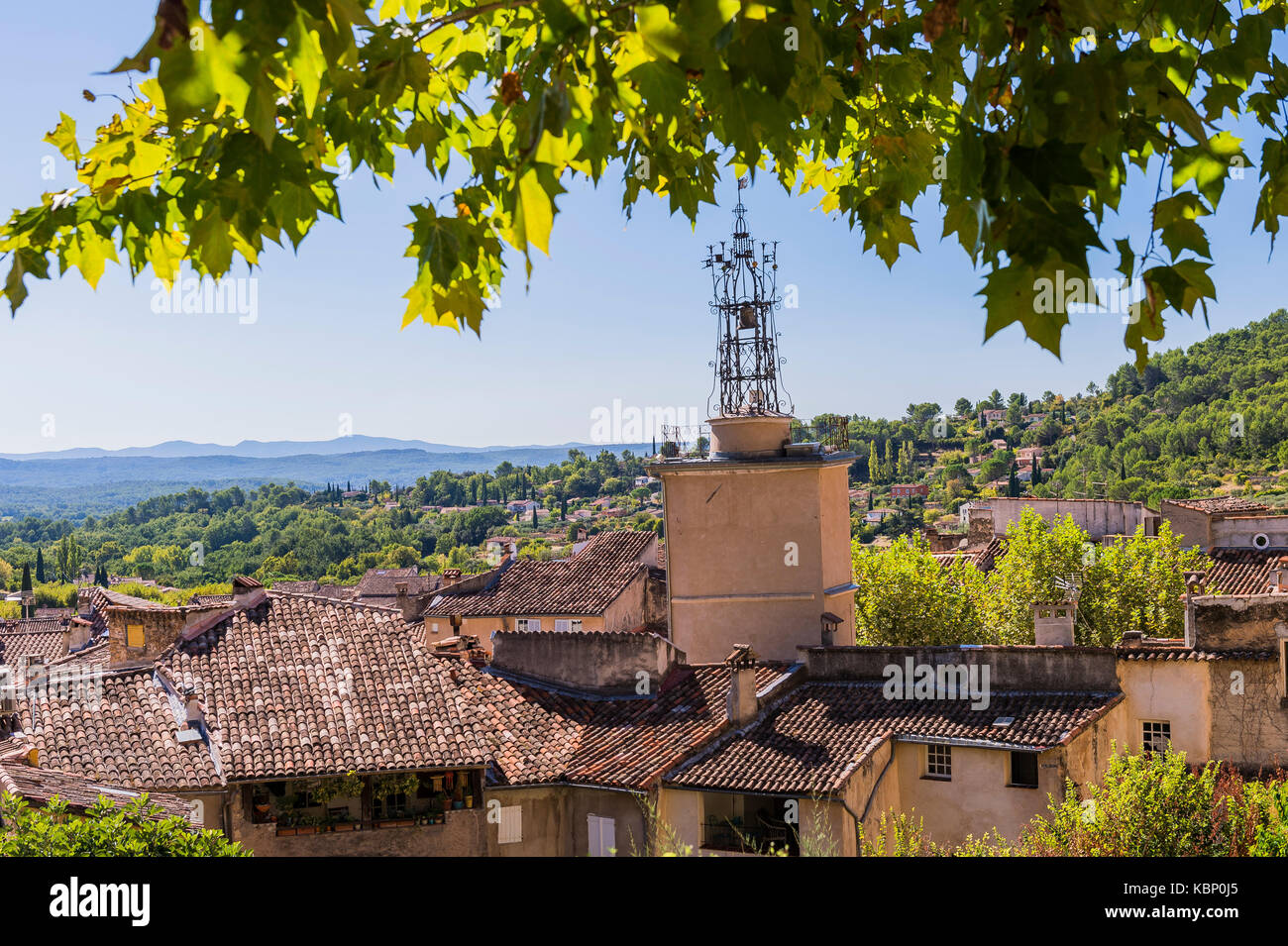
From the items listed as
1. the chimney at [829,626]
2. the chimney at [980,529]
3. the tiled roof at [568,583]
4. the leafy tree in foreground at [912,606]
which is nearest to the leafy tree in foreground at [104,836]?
the chimney at [829,626]

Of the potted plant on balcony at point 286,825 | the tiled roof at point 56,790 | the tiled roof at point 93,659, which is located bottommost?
the potted plant on balcony at point 286,825

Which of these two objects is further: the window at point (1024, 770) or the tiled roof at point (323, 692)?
the window at point (1024, 770)

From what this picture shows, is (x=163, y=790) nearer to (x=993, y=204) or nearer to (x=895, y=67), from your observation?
(x=895, y=67)

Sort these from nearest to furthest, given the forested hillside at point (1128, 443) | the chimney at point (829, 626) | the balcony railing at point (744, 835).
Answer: the balcony railing at point (744, 835) → the chimney at point (829, 626) → the forested hillside at point (1128, 443)

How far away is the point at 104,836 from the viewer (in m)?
6.49

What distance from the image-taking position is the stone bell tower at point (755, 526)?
941 inches

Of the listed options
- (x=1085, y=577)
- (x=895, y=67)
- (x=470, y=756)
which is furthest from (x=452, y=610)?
(x=895, y=67)

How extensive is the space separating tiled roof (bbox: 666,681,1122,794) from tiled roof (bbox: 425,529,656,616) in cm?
2520

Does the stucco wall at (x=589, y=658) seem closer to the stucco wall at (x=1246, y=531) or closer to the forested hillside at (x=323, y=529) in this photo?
Result: the stucco wall at (x=1246, y=531)

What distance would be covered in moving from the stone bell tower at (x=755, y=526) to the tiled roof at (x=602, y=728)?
3.31 m

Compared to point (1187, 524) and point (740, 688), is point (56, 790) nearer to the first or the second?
point (740, 688)

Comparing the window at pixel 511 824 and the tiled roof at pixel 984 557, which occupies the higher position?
the tiled roof at pixel 984 557

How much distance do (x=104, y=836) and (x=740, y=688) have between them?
43.9 ft

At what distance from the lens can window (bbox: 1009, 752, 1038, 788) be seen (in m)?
17.1
